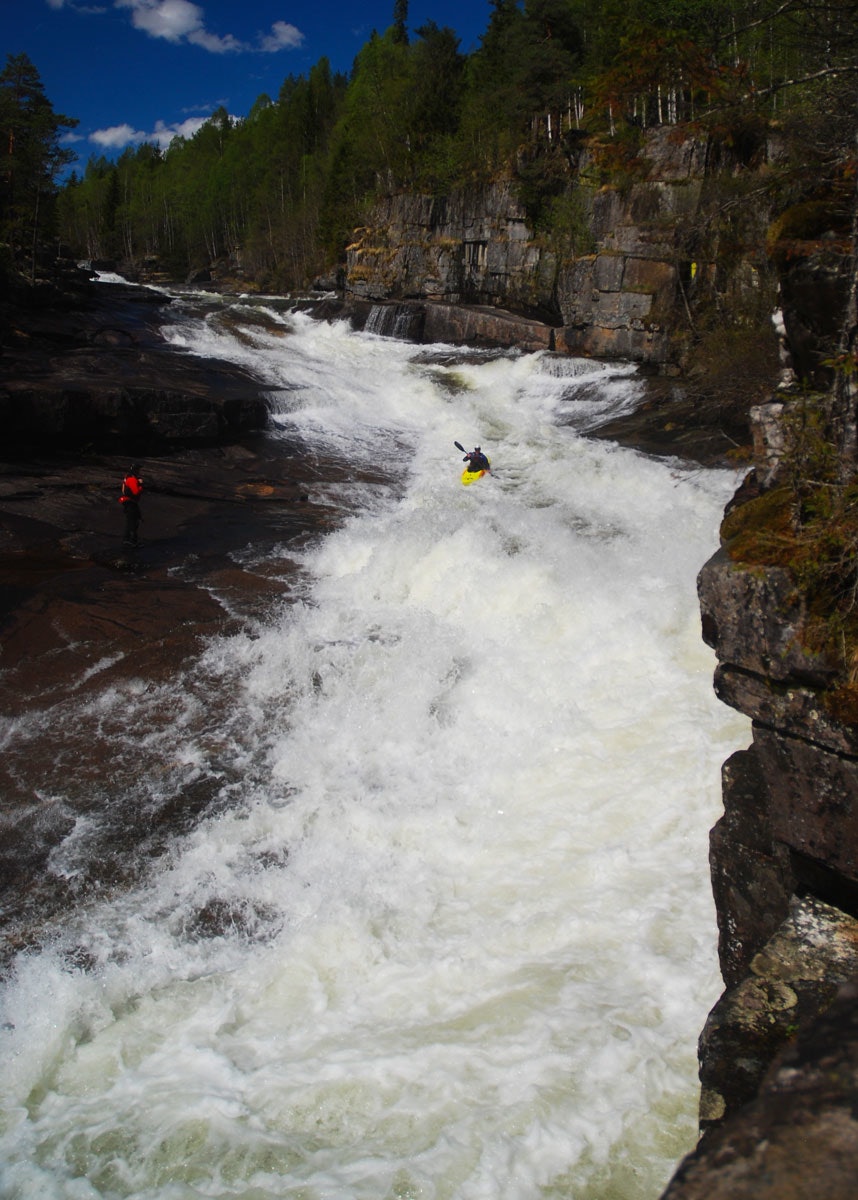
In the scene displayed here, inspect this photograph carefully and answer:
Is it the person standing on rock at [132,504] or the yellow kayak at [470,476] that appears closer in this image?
the person standing on rock at [132,504]

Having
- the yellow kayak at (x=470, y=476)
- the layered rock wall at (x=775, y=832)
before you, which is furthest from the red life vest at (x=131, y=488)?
the layered rock wall at (x=775, y=832)

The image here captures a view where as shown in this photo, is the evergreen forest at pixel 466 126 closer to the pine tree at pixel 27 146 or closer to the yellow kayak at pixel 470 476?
the pine tree at pixel 27 146

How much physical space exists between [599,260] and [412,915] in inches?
952

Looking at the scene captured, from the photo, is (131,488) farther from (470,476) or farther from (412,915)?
(412,915)

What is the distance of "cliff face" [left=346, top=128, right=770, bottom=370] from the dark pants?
15.5 meters

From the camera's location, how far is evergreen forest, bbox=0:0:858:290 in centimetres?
405

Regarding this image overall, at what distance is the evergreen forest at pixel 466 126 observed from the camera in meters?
4.05

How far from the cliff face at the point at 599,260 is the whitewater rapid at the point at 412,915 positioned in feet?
46.8

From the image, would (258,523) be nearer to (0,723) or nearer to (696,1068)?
(0,723)

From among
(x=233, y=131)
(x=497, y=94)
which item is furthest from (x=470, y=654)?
(x=233, y=131)

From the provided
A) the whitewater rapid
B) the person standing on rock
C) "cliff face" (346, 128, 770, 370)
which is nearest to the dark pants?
the person standing on rock

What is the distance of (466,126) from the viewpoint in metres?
34.9

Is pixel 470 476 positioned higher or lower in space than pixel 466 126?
lower

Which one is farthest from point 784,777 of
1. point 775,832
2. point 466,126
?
point 466,126
